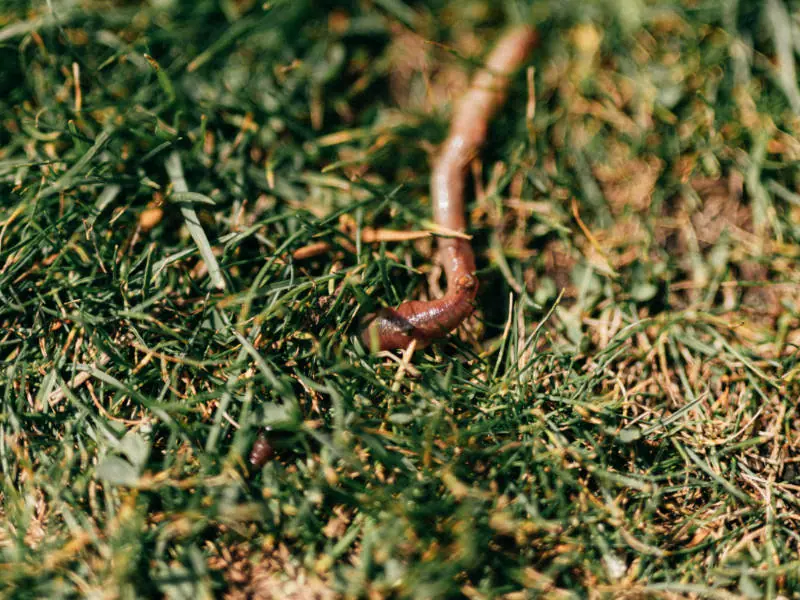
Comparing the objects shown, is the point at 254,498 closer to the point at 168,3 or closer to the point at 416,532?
the point at 416,532

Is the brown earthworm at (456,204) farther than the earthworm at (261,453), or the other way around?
the brown earthworm at (456,204)

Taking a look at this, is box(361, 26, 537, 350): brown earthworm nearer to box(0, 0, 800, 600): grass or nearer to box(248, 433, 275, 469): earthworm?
box(0, 0, 800, 600): grass

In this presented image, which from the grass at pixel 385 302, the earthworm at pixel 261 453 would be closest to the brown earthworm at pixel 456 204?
the grass at pixel 385 302

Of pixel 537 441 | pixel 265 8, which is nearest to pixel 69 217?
pixel 265 8

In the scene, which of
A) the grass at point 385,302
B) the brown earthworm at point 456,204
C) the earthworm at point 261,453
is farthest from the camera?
the brown earthworm at point 456,204

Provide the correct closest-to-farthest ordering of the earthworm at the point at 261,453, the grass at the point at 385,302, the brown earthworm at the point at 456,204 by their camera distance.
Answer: the grass at the point at 385,302 → the earthworm at the point at 261,453 → the brown earthworm at the point at 456,204

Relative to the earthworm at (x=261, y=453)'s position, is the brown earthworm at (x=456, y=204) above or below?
above

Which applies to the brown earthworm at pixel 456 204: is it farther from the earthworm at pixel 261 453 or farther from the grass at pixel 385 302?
the earthworm at pixel 261 453
